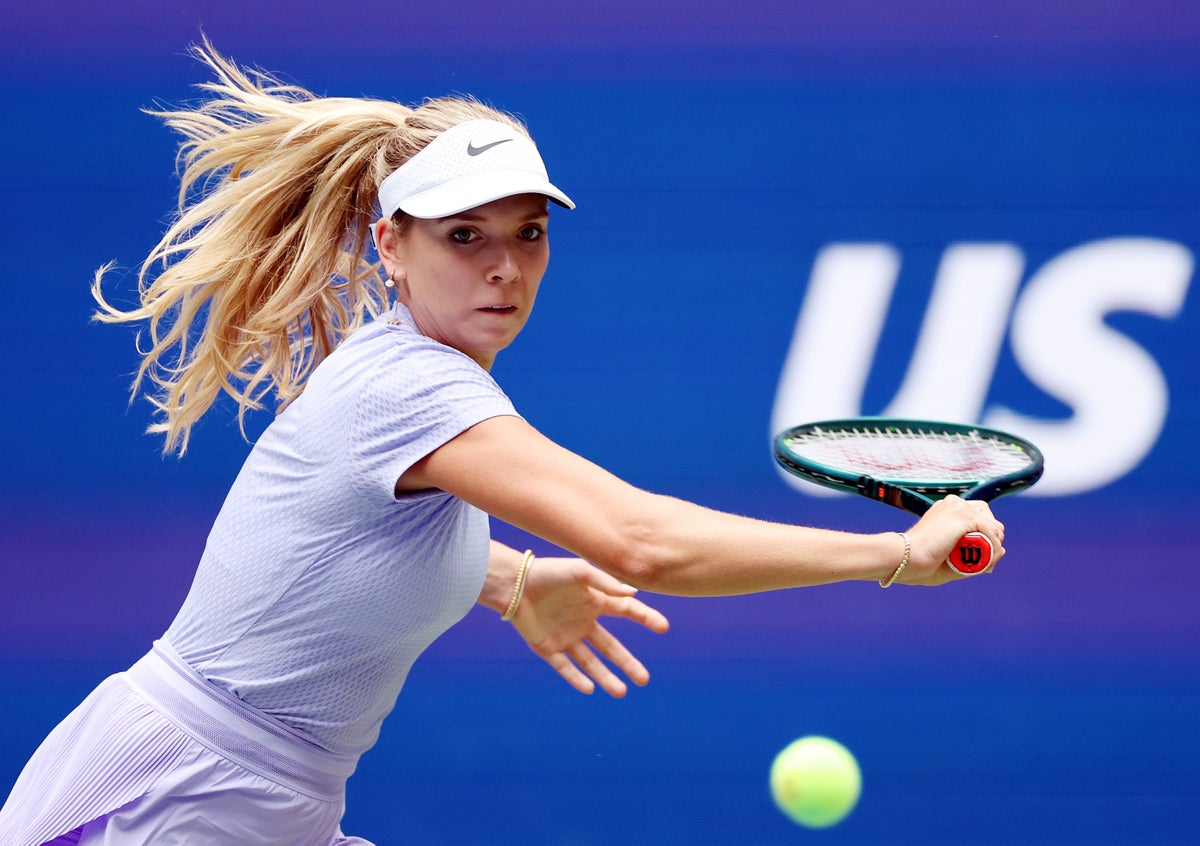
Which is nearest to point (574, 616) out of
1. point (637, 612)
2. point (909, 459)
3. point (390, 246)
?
point (637, 612)

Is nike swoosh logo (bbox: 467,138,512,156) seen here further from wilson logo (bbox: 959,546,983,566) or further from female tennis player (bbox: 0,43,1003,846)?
wilson logo (bbox: 959,546,983,566)

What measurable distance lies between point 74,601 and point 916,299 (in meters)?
1.83

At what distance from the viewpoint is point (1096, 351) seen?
289cm

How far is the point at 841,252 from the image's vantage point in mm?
2904

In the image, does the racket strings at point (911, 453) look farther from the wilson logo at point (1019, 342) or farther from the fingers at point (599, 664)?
the wilson logo at point (1019, 342)

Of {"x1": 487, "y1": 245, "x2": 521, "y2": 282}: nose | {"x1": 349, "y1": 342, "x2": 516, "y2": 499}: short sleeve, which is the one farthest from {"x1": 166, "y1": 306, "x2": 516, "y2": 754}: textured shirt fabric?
{"x1": 487, "y1": 245, "x2": 521, "y2": 282}: nose

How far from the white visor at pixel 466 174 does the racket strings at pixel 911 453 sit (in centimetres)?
55

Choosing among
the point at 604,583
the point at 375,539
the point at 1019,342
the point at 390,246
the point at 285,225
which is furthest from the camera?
the point at 1019,342

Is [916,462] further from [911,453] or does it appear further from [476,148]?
[476,148]

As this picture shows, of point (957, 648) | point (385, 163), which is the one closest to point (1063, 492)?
point (957, 648)

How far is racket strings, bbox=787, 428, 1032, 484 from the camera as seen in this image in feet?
6.39

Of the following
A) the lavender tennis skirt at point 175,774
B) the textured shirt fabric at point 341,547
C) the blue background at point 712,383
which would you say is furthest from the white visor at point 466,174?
the blue background at point 712,383

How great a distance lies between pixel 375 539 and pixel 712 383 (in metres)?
1.45

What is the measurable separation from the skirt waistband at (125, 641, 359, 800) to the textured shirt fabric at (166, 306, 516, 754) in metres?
0.01
